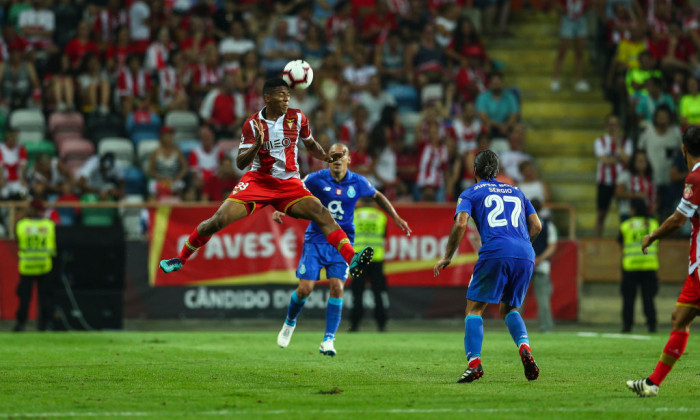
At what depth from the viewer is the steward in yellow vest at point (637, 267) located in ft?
61.9

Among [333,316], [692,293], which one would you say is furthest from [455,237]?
[333,316]

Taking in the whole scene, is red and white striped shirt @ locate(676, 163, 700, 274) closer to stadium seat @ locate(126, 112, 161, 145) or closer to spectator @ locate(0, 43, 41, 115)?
stadium seat @ locate(126, 112, 161, 145)

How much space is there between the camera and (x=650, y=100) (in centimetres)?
2398

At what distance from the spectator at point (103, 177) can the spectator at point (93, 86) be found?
190 centimetres

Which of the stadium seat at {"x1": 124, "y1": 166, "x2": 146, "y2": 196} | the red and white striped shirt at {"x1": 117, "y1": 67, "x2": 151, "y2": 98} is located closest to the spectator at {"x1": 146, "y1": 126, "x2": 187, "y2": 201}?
the stadium seat at {"x1": 124, "y1": 166, "x2": 146, "y2": 196}

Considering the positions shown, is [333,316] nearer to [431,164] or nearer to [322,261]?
[322,261]

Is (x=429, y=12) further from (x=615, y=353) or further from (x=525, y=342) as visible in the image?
(x=525, y=342)

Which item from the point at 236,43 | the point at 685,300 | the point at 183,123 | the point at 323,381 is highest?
the point at 236,43

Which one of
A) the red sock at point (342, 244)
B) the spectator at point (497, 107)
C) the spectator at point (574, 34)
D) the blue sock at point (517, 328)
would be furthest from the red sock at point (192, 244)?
the spectator at point (574, 34)

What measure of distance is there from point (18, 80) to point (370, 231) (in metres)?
9.42

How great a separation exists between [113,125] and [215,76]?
272 centimetres

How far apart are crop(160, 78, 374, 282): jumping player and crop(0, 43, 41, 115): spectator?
41.9 ft

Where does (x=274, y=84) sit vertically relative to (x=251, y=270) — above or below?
above

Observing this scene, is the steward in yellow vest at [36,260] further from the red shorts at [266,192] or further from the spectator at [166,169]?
the red shorts at [266,192]
